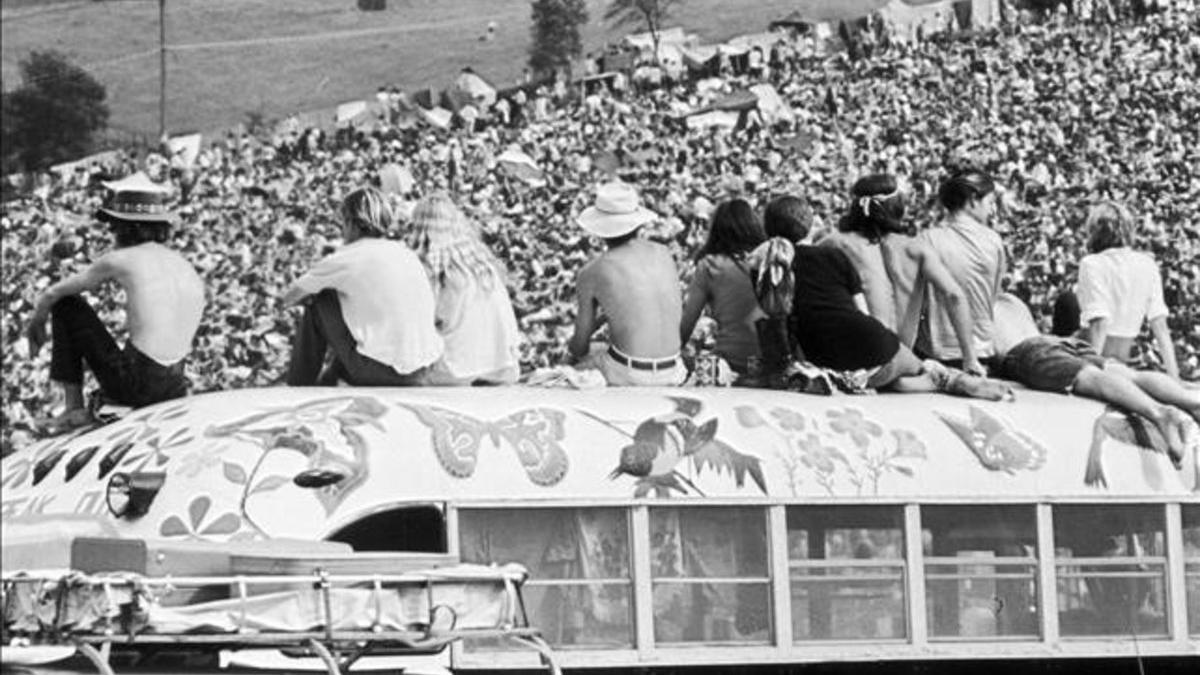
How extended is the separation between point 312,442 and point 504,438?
27.4 inches

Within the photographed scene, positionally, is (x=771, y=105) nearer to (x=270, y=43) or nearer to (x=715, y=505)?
(x=270, y=43)

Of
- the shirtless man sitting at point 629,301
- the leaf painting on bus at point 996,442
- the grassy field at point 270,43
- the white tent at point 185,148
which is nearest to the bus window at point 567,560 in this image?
the shirtless man sitting at point 629,301

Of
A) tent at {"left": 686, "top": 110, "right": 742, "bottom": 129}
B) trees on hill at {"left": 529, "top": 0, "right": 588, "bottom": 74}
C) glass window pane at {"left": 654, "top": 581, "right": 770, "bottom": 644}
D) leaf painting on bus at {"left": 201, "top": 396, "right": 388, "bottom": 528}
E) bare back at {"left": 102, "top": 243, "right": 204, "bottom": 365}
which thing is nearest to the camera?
leaf painting on bus at {"left": 201, "top": 396, "right": 388, "bottom": 528}

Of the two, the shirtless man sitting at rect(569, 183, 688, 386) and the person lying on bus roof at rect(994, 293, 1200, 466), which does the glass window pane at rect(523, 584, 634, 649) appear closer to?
the shirtless man sitting at rect(569, 183, 688, 386)

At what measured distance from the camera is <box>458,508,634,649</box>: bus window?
1204 cm

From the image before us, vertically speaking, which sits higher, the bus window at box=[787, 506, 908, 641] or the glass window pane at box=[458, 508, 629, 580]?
the glass window pane at box=[458, 508, 629, 580]

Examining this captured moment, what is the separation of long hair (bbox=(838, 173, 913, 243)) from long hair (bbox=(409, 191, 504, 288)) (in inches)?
57.1

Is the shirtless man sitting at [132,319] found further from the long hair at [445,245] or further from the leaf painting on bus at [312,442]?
the leaf painting on bus at [312,442]

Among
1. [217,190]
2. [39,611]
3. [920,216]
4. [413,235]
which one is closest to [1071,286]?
[920,216]

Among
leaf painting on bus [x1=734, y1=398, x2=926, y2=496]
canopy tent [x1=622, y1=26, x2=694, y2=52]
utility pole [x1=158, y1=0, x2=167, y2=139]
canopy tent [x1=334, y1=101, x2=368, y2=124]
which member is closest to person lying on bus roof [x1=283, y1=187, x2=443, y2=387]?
leaf painting on bus [x1=734, y1=398, x2=926, y2=496]

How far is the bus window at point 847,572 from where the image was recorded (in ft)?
41.1

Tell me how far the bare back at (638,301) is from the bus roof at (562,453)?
1.48 ft

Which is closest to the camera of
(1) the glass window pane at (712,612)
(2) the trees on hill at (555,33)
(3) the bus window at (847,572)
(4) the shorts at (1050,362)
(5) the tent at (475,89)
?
(1) the glass window pane at (712,612)

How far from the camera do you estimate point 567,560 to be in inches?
479
